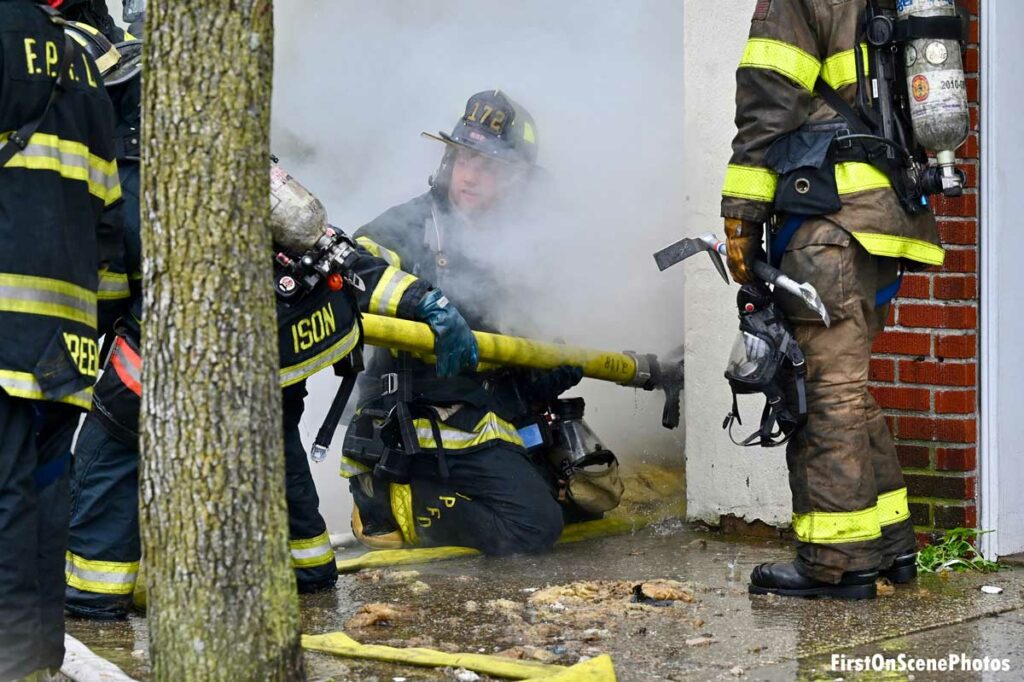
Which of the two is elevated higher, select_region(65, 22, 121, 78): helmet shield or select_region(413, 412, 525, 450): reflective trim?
select_region(65, 22, 121, 78): helmet shield

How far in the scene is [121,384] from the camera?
4.29 metres

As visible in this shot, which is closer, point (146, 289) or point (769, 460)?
point (146, 289)

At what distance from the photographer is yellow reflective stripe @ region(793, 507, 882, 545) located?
4.21 meters

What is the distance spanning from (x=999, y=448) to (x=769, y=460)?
0.88 m

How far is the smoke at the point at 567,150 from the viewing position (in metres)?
6.13

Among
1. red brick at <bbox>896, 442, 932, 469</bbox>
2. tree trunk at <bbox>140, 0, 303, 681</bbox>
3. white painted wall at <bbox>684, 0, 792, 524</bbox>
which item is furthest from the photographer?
white painted wall at <bbox>684, 0, 792, 524</bbox>

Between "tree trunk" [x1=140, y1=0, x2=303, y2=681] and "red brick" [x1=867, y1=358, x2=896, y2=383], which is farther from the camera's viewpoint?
"red brick" [x1=867, y1=358, x2=896, y2=383]

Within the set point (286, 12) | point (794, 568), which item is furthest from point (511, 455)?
point (286, 12)

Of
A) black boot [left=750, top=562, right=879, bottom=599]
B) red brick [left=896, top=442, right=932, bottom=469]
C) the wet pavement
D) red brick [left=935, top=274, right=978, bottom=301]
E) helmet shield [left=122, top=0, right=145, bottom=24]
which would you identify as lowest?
the wet pavement

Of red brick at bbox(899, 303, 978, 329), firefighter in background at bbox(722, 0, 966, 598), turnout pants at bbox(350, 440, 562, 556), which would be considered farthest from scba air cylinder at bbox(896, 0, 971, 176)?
turnout pants at bbox(350, 440, 562, 556)

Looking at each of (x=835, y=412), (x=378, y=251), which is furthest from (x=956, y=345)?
(x=378, y=251)

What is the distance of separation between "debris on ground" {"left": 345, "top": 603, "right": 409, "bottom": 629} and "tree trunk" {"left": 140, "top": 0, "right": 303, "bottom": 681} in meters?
1.46

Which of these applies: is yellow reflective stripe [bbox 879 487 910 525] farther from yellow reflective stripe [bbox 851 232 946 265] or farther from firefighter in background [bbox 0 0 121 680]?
firefighter in background [bbox 0 0 121 680]

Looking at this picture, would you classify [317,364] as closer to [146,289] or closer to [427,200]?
[427,200]
